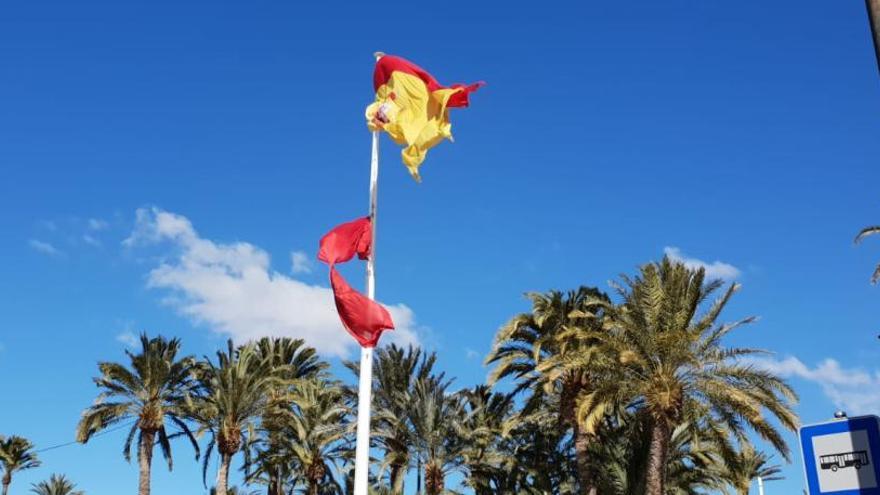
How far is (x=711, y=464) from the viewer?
30.9 meters

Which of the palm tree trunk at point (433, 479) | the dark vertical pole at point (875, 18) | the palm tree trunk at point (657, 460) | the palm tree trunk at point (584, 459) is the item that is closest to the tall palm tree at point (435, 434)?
the palm tree trunk at point (433, 479)

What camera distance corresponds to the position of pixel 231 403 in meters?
36.2

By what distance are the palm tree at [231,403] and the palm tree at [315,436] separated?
169 centimetres

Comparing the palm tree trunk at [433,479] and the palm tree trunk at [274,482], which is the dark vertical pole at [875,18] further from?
the palm tree trunk at [274,482]

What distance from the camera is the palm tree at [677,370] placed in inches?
937

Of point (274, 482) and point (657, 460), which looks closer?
point (657, 460)

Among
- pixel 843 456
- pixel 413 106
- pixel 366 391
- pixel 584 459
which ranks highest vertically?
pixel 413 106

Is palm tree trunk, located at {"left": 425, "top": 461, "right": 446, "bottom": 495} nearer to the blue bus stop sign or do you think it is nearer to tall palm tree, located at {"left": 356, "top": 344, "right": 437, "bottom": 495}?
tall palm tree, located at {"left": 356, "top": 344, "right": 437, "bottom": 495}

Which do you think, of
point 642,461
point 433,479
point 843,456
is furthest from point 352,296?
point 433,479

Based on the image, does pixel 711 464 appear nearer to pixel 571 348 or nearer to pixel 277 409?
pixel 571 348

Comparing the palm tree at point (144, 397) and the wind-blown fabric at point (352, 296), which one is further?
the palm tree at point (144, 397)

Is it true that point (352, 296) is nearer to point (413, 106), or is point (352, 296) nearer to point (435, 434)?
point (413, 106)

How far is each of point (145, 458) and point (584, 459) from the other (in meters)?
18.8

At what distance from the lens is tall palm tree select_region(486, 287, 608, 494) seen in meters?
30.0
